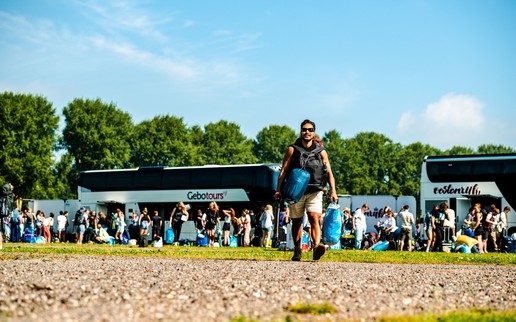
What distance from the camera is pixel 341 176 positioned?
97312 mm

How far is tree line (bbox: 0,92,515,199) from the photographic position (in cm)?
6906

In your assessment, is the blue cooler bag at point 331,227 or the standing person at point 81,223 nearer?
the blue cooler bag at point 331,227

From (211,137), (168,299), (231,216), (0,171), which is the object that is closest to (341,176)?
(211,137)

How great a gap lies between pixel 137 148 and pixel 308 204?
2921 inches

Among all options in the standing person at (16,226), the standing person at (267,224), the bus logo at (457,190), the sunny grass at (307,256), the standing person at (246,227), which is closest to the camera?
the sunny grass at (307,256)

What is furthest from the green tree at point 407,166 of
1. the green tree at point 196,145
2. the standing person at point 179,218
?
the standing person at point 179,218

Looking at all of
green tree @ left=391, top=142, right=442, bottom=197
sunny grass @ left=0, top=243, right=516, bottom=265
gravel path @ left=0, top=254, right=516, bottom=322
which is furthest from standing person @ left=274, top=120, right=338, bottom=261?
green tree @ left=391, top=142, right=442, bottom=197

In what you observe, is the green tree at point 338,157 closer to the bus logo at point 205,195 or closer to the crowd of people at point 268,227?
the bus logo at point 205,195

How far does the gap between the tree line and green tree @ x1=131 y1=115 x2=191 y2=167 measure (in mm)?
114

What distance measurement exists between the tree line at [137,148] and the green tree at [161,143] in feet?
0.37

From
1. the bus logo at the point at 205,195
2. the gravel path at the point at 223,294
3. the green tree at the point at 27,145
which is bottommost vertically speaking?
the gravel path at the point at 223,294

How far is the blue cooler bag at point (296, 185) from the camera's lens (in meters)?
11.8

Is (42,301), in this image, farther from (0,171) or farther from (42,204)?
(0,171)

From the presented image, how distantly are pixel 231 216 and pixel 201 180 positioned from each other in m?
5.99
